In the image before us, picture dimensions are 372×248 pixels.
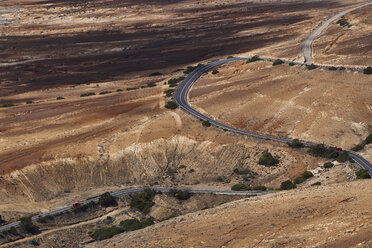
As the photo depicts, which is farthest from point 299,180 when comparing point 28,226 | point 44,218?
point 28,226

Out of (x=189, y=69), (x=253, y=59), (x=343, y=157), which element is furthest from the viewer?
(x=189, y=69)

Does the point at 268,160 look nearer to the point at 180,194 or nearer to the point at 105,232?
the point at 180,194

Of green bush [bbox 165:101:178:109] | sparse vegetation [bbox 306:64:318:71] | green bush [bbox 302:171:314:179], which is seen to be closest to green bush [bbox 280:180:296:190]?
green bush [bbox 302:171:314:179]

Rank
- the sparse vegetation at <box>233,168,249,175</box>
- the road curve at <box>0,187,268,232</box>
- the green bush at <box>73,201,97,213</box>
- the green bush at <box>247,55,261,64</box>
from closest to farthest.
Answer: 1. the road curve at <box>0,187,268,232</box>
2. the green bush at <box>73,201,97,213</box>
3. the sparse vegetation at <box>233,168,249,175</box>
4. the green bush at <box>247,55,261,64</box>

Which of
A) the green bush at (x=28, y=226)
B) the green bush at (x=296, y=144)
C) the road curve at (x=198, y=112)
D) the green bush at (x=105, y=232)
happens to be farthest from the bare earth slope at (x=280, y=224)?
the green bush at (x=296, y=144)

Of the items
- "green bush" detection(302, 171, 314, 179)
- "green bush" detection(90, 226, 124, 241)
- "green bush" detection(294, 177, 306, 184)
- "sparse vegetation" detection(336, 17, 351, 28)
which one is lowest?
"green bush" detection(294, 177, 306, 184)

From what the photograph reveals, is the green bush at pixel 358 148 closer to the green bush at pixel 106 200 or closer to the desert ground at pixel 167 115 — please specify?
the desert ground at pixel 167 115

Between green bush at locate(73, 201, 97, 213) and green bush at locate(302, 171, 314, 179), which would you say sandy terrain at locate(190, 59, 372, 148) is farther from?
green bush at locate(73, 201, 97, 213)
